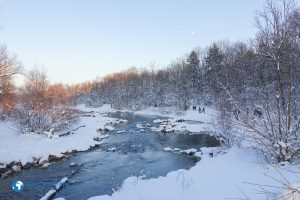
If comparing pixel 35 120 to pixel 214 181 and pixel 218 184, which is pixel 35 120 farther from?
pixel 218 184

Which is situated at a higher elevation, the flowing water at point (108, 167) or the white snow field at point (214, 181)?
the white snow field at point (214, 181)

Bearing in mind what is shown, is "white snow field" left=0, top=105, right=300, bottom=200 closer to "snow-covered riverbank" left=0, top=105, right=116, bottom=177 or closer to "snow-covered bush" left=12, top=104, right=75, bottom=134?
"snow-covered riverbank" left=0, top=105, right=116, bottom=177

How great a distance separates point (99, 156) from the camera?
2000cm

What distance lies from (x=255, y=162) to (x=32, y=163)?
13.5m

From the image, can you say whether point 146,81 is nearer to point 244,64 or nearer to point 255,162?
point 244,64

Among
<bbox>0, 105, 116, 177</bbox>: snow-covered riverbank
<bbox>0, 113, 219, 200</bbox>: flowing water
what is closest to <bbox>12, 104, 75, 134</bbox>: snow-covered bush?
<bbox>0, 105, 116, 177</bbox>: snow-covered riverbank

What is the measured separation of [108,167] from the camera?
17172mm

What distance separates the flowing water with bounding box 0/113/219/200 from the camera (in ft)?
42.5

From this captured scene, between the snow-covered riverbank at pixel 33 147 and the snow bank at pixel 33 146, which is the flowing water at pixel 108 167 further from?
the snow bank at pixel 33 146

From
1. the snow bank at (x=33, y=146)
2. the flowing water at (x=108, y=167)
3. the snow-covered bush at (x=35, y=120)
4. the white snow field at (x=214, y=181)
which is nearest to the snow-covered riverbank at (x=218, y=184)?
the white snow field at (x=214, y=181)

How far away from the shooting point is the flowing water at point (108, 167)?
12.9 meters

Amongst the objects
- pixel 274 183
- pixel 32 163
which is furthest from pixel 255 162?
pixel 32 163

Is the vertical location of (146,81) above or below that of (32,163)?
above

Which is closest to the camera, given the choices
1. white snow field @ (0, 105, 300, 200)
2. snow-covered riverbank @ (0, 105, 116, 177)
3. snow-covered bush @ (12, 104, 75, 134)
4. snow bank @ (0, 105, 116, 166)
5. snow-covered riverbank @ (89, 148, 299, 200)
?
white snow field @ (0, 105, 300, 200)
